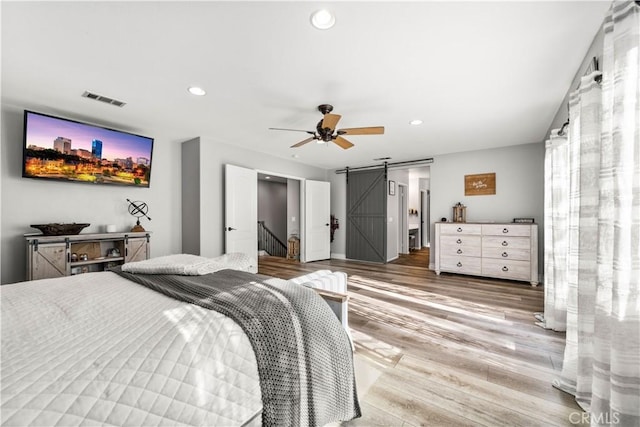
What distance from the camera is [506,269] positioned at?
444 cm

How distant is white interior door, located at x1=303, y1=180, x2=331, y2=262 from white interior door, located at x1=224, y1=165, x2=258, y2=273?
1630 mm

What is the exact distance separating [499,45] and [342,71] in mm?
1201

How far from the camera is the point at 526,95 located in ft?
9.04

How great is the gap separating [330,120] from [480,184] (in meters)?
3.92

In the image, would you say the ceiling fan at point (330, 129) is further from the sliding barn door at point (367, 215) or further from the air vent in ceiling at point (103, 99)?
the sliding barn door at point (367, 215)

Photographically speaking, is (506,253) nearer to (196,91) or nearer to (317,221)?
(317,221)

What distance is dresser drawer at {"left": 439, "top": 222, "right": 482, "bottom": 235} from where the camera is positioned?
4.70m

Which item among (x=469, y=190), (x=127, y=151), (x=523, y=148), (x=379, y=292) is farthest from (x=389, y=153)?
(x=127, y=151)

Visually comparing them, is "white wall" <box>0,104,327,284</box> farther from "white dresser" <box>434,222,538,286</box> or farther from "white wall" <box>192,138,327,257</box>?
"white dresser" <box>434,222,538,286</box>

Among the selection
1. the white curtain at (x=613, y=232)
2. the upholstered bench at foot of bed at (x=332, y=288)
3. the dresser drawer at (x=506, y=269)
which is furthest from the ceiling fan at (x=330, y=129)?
the dresser drawer at (x=506, y=269)

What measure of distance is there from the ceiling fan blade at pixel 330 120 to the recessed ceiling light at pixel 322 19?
991 millimetres

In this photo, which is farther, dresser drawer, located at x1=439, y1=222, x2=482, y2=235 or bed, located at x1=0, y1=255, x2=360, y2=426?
dresser drawer, located at x1=439, y1=222, x2=482, y2=235

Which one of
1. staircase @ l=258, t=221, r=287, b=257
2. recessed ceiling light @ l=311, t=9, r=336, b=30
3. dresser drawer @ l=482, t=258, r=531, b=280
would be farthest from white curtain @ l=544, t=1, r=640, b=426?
staircase @ l=258, t=221, r=287, b=257

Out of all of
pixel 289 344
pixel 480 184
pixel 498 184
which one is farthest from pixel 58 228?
pixel 498 184
